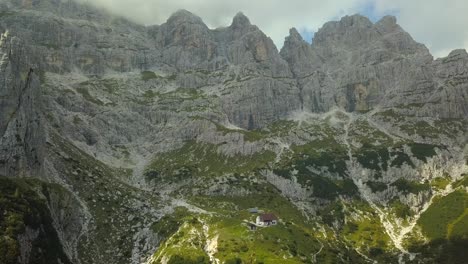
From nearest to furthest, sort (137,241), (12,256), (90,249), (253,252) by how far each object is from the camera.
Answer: (12,256) → (253,252) → (90,249) → (137,241)

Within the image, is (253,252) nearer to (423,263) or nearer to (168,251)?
(168,251)

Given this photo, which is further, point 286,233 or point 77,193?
point 77,193

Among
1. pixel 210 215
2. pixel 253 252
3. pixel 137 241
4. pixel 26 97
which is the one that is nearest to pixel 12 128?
pixel 26 97

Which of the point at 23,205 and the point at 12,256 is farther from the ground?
the point at 23,205

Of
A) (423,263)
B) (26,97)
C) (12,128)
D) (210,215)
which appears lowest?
(423,263)

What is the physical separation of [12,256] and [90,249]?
4983 centimetres

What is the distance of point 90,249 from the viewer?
163 m

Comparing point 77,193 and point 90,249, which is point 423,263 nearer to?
point 90,249

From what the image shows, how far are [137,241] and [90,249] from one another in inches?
717

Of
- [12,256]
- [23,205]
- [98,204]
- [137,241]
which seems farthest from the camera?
[98,204]

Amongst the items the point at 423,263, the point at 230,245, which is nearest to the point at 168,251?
the point at 230,245

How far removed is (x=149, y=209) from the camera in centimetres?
19850

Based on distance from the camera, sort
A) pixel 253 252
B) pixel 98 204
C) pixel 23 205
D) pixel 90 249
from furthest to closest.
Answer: pixel 98 204, pixel 90 249, pixel 253 252, pixel 23 205

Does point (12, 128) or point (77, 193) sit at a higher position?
point (12, 128)
